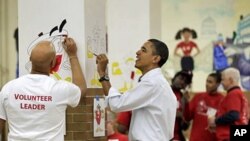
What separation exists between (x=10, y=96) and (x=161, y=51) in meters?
1.24

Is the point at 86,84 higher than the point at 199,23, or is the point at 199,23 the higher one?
the point at 199,23

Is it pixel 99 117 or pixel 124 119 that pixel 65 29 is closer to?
pixel 99 117

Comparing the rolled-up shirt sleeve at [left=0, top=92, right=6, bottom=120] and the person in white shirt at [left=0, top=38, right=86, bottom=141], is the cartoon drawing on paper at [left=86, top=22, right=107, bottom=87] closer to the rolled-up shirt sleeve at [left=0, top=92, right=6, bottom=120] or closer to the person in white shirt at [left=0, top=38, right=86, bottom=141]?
the person in white shirt at [left=0, top=38, right=86, bottom=141]

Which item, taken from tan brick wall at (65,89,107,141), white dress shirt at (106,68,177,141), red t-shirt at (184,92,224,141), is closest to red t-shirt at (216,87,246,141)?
→ red t-shirt at (184,92,224,141)

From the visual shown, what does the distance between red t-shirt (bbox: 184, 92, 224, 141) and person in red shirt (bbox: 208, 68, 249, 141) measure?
0.59 m

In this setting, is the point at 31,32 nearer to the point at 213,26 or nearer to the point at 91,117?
the point at 91,117

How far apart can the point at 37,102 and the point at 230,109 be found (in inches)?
149

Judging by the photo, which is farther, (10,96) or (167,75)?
(167,75)

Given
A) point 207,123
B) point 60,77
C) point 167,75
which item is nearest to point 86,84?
point 60,77

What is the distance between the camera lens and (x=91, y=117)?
520 centimetres

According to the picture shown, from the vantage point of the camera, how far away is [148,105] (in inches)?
179

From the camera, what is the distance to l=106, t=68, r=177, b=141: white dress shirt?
14.9 ft

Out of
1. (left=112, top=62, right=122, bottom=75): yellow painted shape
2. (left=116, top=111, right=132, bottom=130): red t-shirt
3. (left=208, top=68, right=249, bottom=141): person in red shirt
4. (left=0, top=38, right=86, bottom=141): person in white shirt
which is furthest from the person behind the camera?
(left=112, top=62, right=122, bottom=75): yellow painted shape

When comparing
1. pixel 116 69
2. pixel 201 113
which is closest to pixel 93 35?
pixel 116 69
